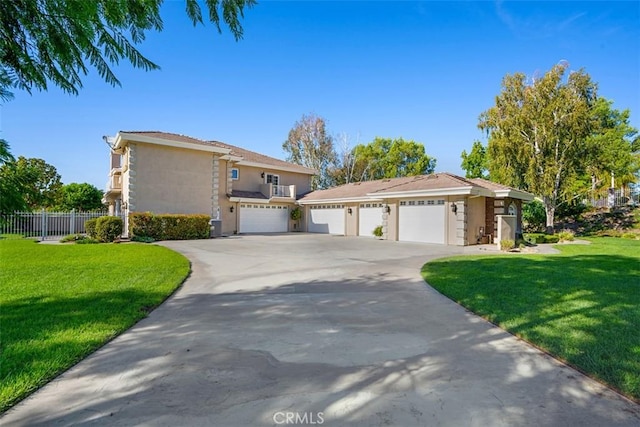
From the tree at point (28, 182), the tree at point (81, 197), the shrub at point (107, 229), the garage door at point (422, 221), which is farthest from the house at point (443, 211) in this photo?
the tree at point (81, 197)

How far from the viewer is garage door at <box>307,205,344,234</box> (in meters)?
25.2

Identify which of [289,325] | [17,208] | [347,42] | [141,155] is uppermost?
[347,42]

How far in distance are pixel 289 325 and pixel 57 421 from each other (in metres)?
2.73

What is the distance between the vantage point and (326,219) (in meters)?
26.2

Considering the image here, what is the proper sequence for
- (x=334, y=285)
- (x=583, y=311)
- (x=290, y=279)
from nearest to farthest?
1. (x=583, y=311)
2. (x=334, y=285)
3. (x=290, y=279)

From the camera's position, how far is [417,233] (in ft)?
63.2

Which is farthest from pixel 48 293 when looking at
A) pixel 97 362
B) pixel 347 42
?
pixel 347 42

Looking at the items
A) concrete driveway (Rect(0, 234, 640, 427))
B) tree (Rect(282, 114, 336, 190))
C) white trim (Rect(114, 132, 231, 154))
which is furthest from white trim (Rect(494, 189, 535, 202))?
tree (Rect(282, 114, 336, 190))

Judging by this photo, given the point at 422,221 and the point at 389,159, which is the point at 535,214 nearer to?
the point at 422,221

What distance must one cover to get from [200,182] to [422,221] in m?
14.2

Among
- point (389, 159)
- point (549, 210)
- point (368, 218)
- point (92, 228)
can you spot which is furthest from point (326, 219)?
point (389, 159)

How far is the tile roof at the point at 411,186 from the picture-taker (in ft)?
60.0

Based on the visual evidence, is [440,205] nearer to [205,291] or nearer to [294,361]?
[205,291]

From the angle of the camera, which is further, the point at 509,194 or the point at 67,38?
the point at 509,194
